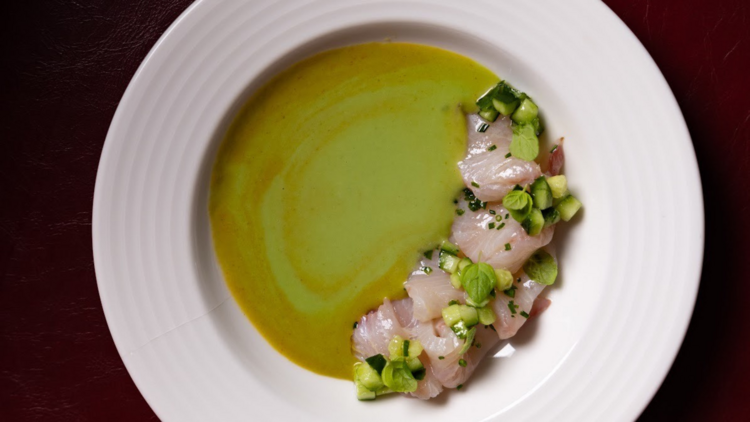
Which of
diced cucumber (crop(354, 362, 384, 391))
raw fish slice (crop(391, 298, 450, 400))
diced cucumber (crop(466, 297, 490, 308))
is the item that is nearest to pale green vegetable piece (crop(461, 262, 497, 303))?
diced cucumber (crop(466, 297, 490, 308))

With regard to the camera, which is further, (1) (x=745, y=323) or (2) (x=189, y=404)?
(1) (x=745, y=323)

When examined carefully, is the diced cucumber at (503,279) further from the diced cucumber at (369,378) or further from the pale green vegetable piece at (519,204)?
the diced cucumber at (369,378)

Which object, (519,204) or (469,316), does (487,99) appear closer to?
(519,204)

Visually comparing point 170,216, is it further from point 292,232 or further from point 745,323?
point 745,323

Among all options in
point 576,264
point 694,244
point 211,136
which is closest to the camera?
point 694,244

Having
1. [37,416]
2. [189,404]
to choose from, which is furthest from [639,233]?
[37,416]

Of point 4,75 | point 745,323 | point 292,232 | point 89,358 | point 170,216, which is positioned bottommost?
point 745,323
